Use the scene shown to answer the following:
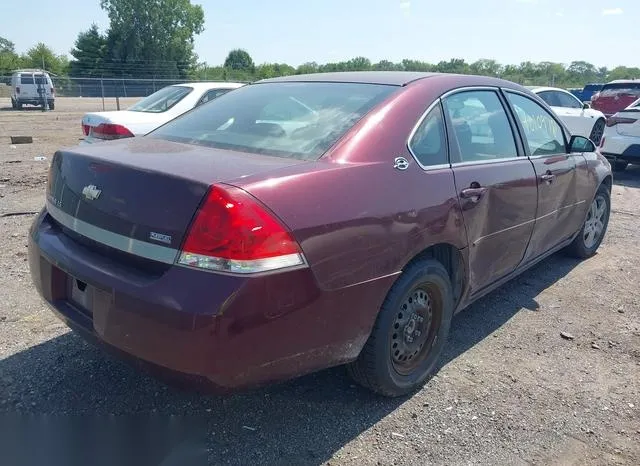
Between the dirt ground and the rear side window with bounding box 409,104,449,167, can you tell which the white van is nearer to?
the dirt ground

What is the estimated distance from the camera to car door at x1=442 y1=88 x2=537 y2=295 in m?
3.07

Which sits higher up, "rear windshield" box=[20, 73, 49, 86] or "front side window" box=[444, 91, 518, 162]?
"rear windshield" box=[20, 73, 49, 86]

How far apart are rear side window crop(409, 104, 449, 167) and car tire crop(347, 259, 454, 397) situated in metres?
0.54

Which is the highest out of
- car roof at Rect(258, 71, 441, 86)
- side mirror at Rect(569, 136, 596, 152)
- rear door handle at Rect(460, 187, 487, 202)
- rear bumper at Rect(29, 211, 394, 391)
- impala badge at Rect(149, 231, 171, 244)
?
car roof at Rect(258, 71, 441, 86)

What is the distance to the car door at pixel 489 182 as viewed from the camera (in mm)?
3072

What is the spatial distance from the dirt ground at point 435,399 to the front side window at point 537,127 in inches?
47.0

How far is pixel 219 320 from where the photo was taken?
197 centimetres

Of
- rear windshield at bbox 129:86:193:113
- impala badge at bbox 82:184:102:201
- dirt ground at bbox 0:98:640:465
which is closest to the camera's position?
impala badge at bbox 82:184:102:201

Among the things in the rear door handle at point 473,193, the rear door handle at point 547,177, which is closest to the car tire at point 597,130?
the rear door handle at point 547,177

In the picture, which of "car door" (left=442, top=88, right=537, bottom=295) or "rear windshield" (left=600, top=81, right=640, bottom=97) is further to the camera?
"rear windshield" (left=600, top=81, right=640, bottom=97)

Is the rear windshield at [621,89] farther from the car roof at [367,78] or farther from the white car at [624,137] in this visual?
the car roof at [367,78]

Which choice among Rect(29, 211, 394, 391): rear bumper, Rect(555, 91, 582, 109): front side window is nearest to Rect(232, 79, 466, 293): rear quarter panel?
Rect(29, 211, 394, 391): rear bumper

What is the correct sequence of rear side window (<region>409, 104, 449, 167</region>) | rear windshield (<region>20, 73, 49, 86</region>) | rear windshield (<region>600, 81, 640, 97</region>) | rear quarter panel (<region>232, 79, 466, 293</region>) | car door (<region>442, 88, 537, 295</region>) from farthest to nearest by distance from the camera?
rear windshield (<region>20, 73, 49, 86</region>)
rear windshield (<region>600, 81, 640, 97</region>)
car door (<region>442, 88, 537, 295</region>)
rear side window (<region>409, 104, 449, 167</region>)
rear quarter panel (<region>232, 79, 466, 293</region>)

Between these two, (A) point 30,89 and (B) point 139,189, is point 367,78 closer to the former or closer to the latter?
(B) point 139,189
